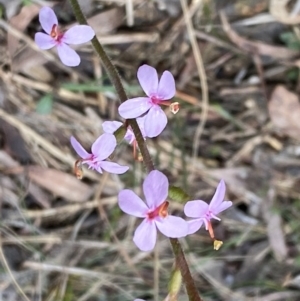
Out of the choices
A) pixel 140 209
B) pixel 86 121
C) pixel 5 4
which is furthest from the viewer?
pixel 86 121

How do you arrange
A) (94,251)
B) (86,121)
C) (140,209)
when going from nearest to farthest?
1. (140,209)
2. (86,121)
3. (94,251)

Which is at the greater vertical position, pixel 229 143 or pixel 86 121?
pixel 229 143

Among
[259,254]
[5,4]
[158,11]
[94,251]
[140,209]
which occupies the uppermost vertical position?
[158,11]

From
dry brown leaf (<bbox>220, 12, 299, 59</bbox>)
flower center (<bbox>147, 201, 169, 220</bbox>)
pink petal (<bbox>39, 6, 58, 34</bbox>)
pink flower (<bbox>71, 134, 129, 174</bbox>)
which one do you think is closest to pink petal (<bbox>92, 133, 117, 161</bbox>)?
pink flower (<bbox>71, 134, 129, 174</bbox>)

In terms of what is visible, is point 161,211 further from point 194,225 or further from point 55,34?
point 55,34

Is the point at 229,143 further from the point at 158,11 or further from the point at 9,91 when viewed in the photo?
the point at 9,91

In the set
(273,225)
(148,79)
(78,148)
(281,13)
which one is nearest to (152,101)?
(148,79)

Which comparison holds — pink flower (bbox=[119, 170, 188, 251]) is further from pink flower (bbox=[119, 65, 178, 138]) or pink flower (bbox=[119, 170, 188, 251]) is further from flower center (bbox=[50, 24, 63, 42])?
flower center (bbox=[50, 24, 63, 42])

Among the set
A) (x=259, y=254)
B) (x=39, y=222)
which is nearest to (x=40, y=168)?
(x=39, y=222)
